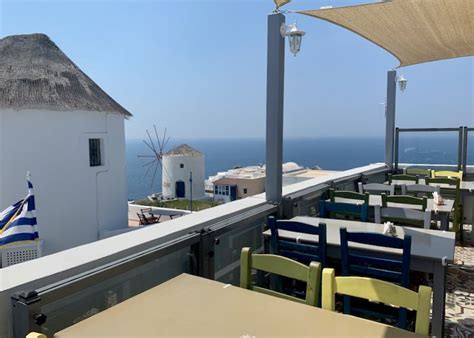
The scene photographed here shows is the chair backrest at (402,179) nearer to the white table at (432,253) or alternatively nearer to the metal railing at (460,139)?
A: the metal railing at (460,139)

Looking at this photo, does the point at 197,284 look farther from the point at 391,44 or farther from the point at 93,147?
the point at 93,147

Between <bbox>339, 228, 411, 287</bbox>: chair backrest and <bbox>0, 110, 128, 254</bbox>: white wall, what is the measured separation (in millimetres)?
14809

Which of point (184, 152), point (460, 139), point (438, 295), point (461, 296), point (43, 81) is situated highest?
point (43, 81)

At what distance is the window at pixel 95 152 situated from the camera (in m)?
16.5

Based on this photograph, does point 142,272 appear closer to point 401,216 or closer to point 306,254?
point 306,254

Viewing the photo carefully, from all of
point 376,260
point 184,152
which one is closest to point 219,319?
point 376,260

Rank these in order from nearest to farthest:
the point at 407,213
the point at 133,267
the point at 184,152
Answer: the point at 133,267 < the point at 407,213 < the point at 184,152

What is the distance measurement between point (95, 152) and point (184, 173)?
11.2 m

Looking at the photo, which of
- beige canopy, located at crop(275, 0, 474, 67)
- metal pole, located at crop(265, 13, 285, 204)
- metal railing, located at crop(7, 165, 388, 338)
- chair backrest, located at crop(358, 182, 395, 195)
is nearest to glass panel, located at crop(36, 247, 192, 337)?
metal railing, located at crop(7, 165, 388, 338)

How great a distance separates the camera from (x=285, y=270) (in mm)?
1715

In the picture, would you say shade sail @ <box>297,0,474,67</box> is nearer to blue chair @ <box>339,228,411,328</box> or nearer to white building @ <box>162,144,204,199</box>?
blue chair @ <box>339,228,411,328</box>

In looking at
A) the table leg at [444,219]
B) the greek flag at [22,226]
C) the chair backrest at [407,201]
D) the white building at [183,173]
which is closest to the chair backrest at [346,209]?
the chair backrest at [407,201]

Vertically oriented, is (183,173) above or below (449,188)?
below

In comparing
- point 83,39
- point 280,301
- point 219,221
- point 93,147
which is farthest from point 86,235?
point 280,301
